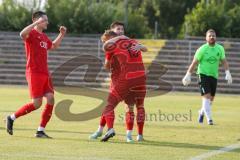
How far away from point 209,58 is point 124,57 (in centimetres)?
494

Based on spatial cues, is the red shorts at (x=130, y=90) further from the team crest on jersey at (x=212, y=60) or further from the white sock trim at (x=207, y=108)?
the team crest on jersey at (x=212, y=60)

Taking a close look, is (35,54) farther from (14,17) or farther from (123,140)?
(14,17)

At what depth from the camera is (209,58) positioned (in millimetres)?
16094

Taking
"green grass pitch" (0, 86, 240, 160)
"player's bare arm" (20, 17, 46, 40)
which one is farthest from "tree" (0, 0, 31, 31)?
"player's bare arm" (20, 17, 46, 40)

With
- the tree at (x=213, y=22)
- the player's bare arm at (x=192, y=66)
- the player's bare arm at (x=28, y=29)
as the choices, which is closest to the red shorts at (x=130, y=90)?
the player's bare arm at (x=28, y=29)

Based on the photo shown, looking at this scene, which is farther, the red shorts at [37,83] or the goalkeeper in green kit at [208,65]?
the goalkeeper in green kit at [208,65]

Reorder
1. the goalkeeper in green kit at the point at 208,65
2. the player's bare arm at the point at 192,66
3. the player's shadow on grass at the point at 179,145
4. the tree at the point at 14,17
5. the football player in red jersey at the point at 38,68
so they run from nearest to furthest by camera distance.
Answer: the player's shadow on grass at the point at 179,145
the football player in red jersey at the point at 38,68
the player's bare arm at the point at 192,66
the goalkeeper in green kit at the point at 208,65
the tree at the point at 14,17

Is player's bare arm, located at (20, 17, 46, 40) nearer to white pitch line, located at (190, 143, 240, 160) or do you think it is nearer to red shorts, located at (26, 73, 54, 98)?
red shorts, located at (26, 73, 54, 98)

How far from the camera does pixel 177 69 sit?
3409cm

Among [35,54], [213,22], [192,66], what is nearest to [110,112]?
[35,54]

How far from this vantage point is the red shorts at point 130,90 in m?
11.7

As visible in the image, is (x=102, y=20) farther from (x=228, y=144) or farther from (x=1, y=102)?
(x=228, y=144)

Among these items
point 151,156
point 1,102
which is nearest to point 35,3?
point 1,102

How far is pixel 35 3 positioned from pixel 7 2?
165 cm
